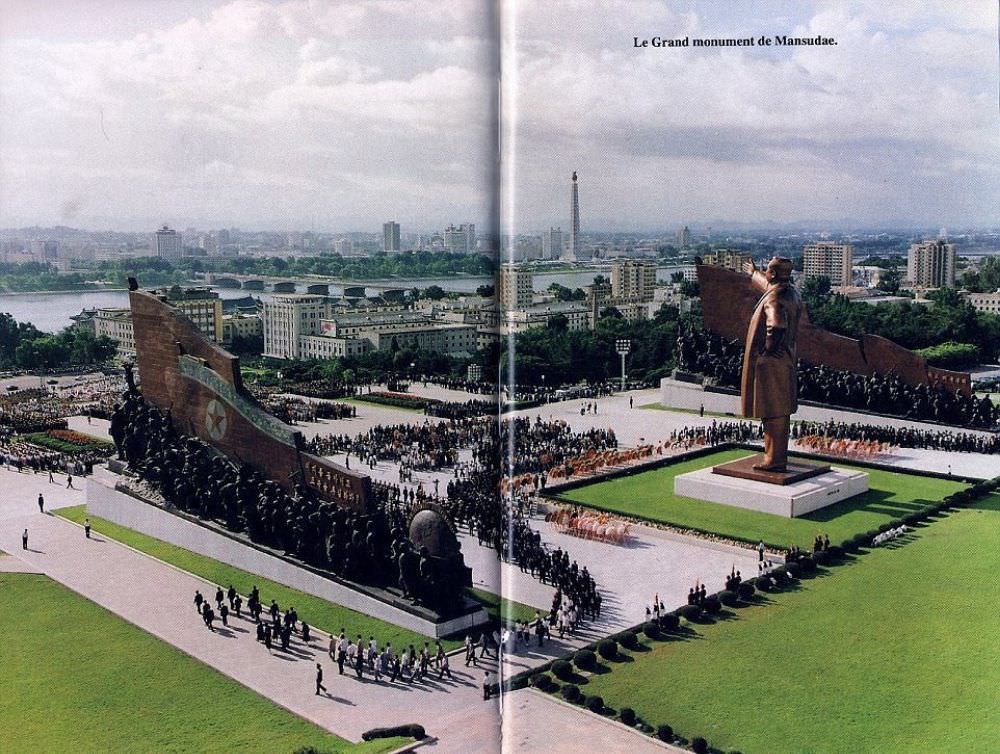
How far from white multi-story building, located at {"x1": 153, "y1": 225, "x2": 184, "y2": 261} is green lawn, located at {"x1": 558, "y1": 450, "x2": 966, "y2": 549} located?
720cm

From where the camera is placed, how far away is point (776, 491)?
1544 centimetres

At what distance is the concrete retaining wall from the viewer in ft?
33.8

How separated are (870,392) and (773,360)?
20.7 ft

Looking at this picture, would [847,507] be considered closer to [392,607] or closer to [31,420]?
[392,607]

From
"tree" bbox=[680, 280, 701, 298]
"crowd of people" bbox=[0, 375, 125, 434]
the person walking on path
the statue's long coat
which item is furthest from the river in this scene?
"tree" bbox=[680, 280, 701, 298]

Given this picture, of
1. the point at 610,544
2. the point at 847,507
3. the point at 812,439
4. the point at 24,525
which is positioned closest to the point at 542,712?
the point at 610,544

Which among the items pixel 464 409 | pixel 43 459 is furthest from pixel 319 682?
pixel 464 409

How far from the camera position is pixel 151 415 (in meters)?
13.1

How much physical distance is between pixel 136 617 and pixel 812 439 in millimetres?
12014

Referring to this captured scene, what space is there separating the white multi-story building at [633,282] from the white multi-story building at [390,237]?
38.4ft

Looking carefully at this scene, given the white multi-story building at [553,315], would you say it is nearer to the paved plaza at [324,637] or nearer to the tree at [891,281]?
the paved plaza at [324,637]

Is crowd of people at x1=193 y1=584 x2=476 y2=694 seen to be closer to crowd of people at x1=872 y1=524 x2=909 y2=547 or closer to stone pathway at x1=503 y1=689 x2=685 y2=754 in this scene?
stone pathway at x1=503 y1=689 x2=685 y2=754

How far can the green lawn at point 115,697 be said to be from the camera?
27.6ft

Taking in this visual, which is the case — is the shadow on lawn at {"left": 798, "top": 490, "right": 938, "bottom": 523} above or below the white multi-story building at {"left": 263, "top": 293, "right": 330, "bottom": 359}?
below
